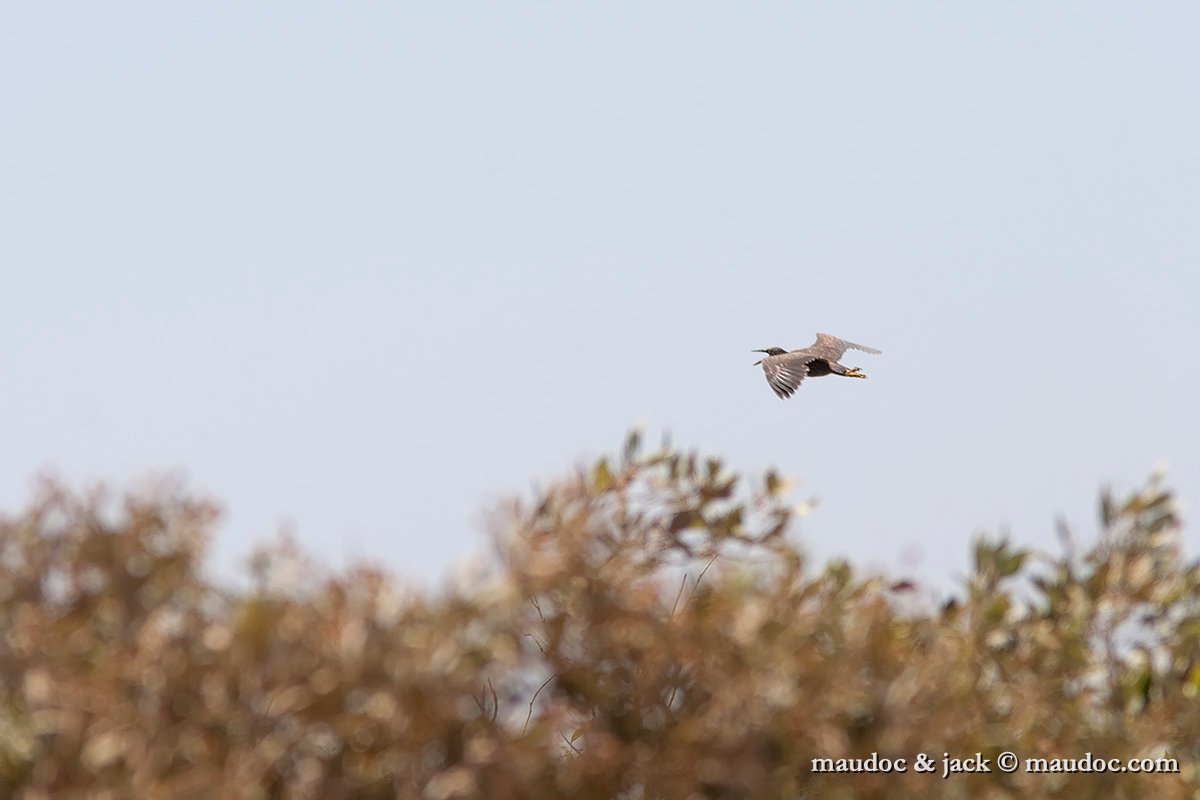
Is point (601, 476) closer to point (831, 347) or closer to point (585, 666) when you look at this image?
point (585, 666)

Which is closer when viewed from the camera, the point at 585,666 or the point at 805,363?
the point at 585,666

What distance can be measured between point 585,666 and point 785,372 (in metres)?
Result: 12.0

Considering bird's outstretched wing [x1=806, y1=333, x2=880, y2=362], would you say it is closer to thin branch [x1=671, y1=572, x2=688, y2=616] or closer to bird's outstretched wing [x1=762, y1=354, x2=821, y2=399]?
bird's outstretched wing [x1=762, y1=354, x2=821, y2=399]

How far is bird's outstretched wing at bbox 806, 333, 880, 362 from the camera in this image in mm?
22188

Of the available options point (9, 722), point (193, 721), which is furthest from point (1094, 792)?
point (9, 722)

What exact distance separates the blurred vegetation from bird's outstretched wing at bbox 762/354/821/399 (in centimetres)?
949

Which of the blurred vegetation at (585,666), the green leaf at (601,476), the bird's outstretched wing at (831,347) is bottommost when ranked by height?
the blurred vegetation at (585,666)

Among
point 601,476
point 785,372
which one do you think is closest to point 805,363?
point 785,372

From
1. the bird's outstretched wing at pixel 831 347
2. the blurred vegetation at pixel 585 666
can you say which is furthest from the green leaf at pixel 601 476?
the bird's outstretched wing at pixel 831 347

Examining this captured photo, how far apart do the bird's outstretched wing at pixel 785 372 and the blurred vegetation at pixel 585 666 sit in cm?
949

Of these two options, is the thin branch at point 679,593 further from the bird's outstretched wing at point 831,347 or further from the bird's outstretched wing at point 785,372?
the bird's outstretched wing at point 831,347

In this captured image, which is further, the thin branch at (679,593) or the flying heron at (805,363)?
the flying heron at (805,363)

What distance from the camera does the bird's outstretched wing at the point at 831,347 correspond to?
2219 centimetres

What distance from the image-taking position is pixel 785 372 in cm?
2012
